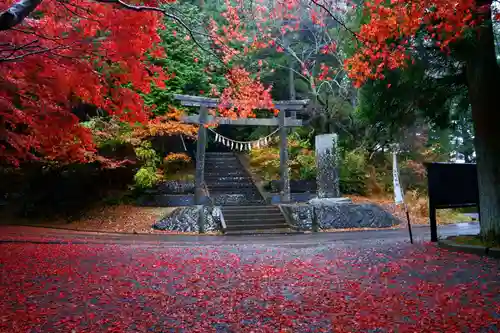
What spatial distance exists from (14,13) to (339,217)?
13595 mm

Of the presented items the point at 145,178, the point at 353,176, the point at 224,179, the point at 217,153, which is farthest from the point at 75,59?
the point at 217,153

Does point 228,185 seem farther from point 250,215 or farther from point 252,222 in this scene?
point 252,222

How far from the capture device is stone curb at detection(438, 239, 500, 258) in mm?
6930

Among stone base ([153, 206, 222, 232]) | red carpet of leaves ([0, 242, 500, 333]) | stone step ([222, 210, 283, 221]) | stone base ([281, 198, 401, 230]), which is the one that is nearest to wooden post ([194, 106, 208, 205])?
stone base ([153, 206, 222, 232])

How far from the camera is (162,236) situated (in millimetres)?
13836

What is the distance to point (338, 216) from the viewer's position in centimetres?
1546

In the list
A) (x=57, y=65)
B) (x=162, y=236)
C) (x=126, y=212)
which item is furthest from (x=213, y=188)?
(x=57, y=65)

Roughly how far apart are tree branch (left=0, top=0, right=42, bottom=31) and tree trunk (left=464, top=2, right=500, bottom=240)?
6968mm

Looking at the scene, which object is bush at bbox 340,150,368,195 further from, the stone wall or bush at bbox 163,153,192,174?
bush at bbox 163,153,192,174

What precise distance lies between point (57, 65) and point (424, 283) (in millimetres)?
7473

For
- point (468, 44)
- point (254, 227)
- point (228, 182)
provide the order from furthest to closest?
point (228, 182) < point (254, 227) < point (468, 44)

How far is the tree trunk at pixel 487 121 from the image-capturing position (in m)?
7.33

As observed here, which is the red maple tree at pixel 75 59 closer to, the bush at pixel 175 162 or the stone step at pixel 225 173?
the bush at pixel 175 162

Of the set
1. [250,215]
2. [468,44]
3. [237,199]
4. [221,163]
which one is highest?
[468,44]
